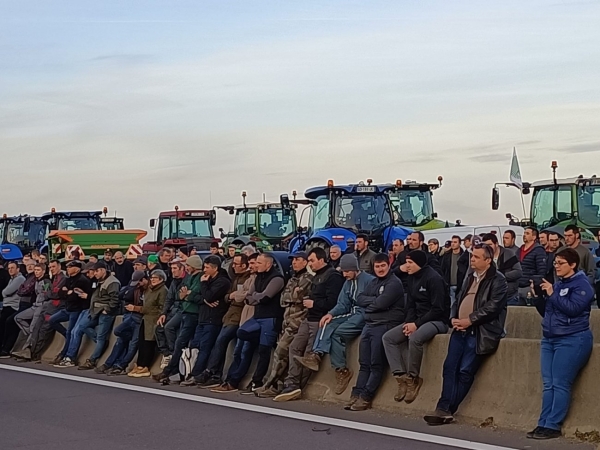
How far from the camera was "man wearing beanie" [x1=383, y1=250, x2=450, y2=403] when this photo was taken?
1166cm

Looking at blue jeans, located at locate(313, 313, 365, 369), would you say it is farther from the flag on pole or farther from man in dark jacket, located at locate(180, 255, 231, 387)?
the flag on pole

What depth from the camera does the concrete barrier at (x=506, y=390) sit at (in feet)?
32.1

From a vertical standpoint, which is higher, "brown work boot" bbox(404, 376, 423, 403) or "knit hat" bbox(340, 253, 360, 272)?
"knit hat" bbox(340, 253, 360, 272)

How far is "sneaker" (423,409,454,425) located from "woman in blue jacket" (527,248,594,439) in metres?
1.13

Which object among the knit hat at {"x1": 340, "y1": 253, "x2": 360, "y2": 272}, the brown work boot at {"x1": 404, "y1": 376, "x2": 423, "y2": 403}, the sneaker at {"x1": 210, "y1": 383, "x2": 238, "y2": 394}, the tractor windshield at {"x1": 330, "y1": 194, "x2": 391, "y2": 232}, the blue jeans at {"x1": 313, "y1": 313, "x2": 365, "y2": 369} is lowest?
the sneaker at {"x1": 210, "y1": 383, "x2": 238, "y2": 394}

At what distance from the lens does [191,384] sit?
49.1 ft

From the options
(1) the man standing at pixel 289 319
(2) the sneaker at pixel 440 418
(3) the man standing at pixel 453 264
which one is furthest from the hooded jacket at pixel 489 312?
(3) the man standing at pixel 453 264

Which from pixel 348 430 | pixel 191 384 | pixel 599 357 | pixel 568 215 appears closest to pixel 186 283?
pixel 191 384

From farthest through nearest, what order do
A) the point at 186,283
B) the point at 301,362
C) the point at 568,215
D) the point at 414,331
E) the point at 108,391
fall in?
the point at 568,215, the point at 186,283, the point at 108,391, the point at 301,362, the point at 414,331

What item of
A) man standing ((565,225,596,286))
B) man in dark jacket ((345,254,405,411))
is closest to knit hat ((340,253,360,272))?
man in dark jacket ((345,254,405,411))

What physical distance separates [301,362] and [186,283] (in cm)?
319

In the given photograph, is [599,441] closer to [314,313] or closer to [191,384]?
[314,313]

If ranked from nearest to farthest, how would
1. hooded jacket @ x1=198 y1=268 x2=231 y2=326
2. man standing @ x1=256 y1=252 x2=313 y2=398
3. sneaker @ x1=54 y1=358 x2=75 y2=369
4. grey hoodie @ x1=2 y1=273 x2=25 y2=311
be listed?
man standing @ x1=256 y1=252 x2=313 y2=398 < hooded jacket @ x1=198 y1=268 x2=231 y2=326 < sneaker @ x1=54 y1=358 x2=75 y2=369 < grey hoodie @ x1=2 y1=273 x2=25 y2=311

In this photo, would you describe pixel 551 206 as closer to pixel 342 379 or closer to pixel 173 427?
pixel 342 379
